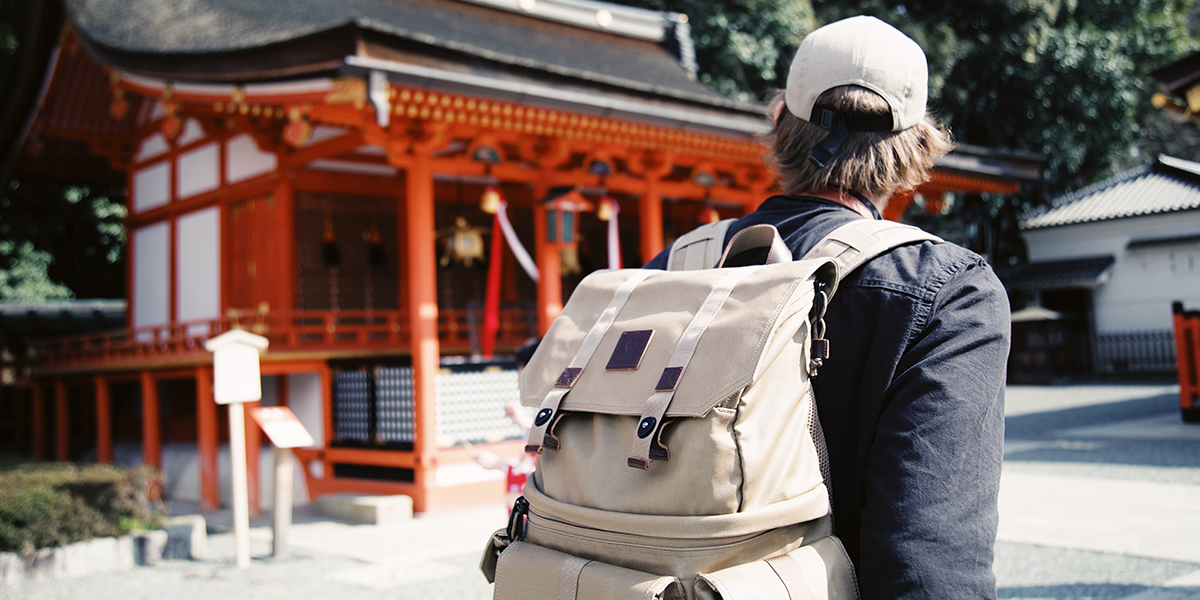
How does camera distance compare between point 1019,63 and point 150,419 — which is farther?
point 1019,63

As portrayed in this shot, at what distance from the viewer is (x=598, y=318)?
4.57 ft

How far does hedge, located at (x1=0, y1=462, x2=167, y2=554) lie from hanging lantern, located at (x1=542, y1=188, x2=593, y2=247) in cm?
388

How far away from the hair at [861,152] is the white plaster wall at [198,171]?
8549 millimetres

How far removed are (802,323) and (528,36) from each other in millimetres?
10029

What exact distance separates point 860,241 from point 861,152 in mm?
215

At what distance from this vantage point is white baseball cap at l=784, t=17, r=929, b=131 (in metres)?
1.34

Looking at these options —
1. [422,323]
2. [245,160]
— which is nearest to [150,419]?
[245,160]

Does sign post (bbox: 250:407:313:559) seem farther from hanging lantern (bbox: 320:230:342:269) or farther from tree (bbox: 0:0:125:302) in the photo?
tree (bbox: 0:0:125:302)

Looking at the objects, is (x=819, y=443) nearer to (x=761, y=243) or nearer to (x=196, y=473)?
(x=761, y=243)

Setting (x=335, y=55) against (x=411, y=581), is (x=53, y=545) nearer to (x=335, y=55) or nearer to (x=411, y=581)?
(x=411, y=581)

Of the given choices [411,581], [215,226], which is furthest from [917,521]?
[215,226]

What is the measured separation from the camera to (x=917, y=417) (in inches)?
43.9

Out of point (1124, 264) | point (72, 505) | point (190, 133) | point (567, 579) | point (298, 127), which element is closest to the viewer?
point (567, 579)

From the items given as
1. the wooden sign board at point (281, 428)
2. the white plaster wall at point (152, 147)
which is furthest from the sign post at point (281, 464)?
the white plaster wall at point (152, 147)
